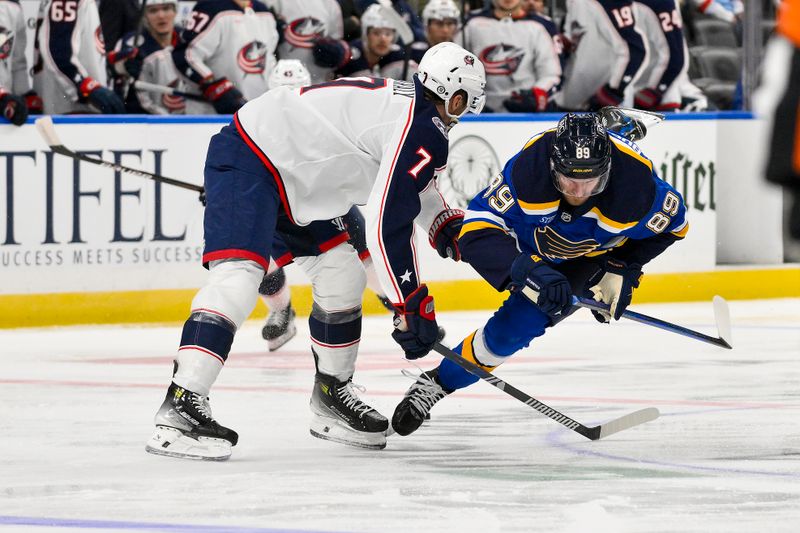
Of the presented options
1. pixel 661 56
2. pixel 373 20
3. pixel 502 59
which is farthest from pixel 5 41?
pixel 661 56

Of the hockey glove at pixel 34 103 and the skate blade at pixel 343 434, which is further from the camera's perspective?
the hockey glove at pixel 34 103

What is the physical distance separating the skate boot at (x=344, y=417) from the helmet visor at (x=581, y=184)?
32.0 inches

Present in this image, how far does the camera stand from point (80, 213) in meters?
7.14

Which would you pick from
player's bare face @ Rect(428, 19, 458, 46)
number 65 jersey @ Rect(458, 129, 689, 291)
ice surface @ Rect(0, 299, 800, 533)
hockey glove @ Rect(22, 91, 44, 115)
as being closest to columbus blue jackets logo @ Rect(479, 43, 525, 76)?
player's bare face @ Rect(428, 19, 458, 46)

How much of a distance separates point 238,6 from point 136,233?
4.39 feet

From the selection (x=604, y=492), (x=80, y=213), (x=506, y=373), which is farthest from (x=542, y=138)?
(x=80, y=213)

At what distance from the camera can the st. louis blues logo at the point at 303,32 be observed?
7.91 meters

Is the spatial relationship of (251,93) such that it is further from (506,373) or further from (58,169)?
(506,373)

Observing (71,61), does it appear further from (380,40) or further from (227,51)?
(380,40)

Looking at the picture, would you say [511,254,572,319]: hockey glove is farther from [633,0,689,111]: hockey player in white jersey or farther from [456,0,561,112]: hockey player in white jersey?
[633,0,689,111]: hockey player in white jersey

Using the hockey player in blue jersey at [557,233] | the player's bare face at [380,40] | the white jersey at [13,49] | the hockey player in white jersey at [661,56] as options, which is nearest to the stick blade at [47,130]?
the white jersey at [13,49]

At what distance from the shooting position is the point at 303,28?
26.0ft

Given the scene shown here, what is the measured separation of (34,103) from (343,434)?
3844mm

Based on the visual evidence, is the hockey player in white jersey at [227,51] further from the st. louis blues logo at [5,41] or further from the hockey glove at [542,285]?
the hockey glove at [542,285]
